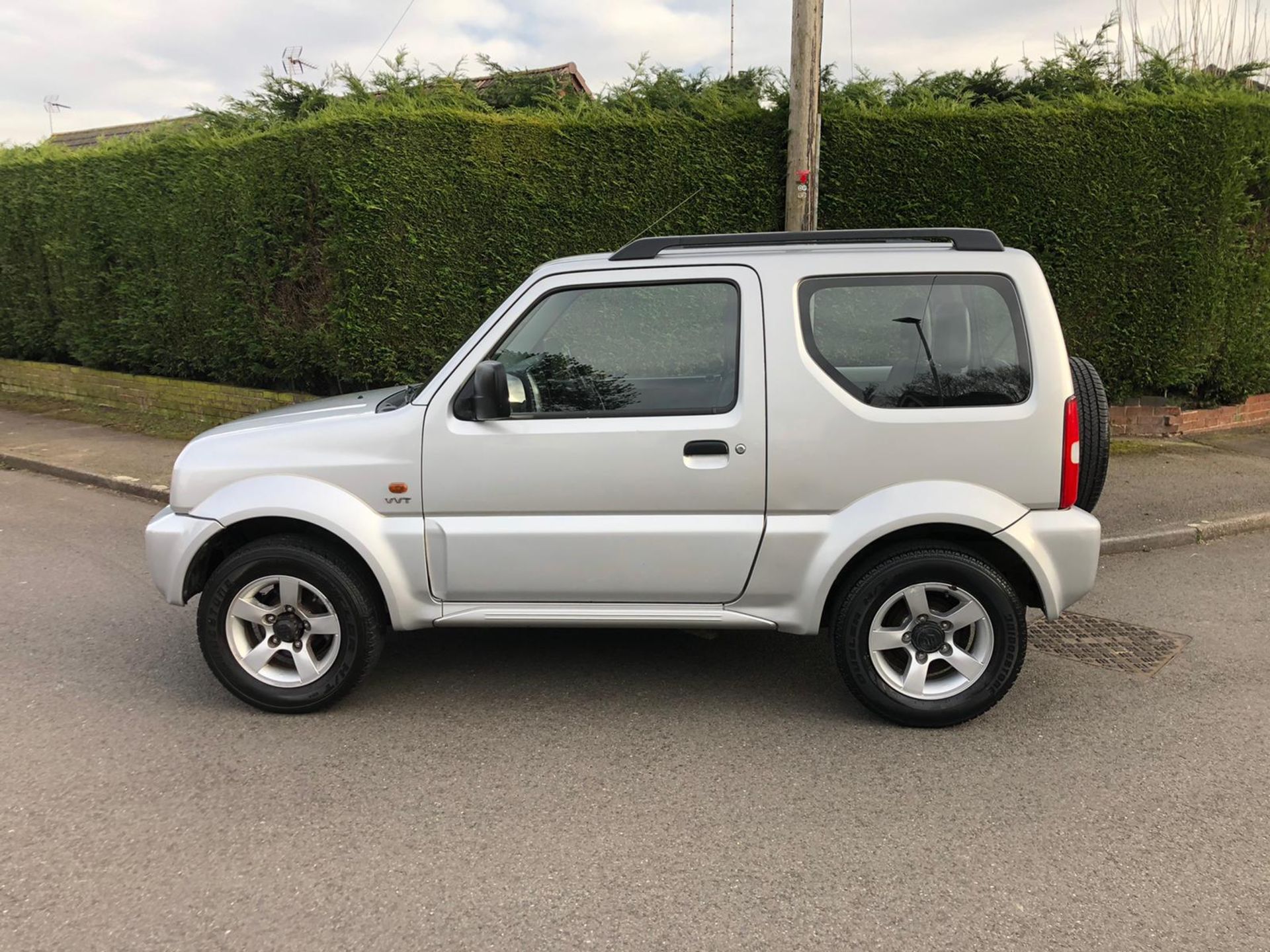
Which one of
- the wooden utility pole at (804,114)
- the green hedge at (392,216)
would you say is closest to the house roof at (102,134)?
the green hedge at (392,216)

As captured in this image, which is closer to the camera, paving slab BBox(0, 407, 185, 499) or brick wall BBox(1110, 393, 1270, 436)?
paving slab BBox(0, 407, 185, 499)

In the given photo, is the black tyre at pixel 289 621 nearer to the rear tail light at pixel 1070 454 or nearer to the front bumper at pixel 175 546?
the front bumper at pixel 175 546

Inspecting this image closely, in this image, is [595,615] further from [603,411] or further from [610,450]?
[603,411]

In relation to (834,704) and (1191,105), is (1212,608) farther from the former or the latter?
(1191,105)

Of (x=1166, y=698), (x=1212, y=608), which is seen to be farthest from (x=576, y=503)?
(x=1212, y=608)

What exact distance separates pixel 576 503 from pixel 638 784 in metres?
1.07

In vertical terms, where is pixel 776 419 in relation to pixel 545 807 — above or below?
above

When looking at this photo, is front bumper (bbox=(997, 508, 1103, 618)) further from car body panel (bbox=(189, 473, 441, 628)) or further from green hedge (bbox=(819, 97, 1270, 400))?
green hedge (bbox=(819, 97, 1270, 400))

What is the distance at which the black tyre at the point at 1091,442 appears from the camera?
12.8 feet

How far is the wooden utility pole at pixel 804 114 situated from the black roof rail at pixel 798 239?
3112 mm

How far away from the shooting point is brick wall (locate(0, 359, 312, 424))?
1067cm

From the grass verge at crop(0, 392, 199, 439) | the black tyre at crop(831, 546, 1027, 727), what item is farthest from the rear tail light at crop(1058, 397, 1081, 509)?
the grass verge at crop(0, 392, 199, 439)

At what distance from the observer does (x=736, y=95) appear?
8.97 m

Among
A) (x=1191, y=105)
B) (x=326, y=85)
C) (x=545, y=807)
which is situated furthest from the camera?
(x=326, y=85)
